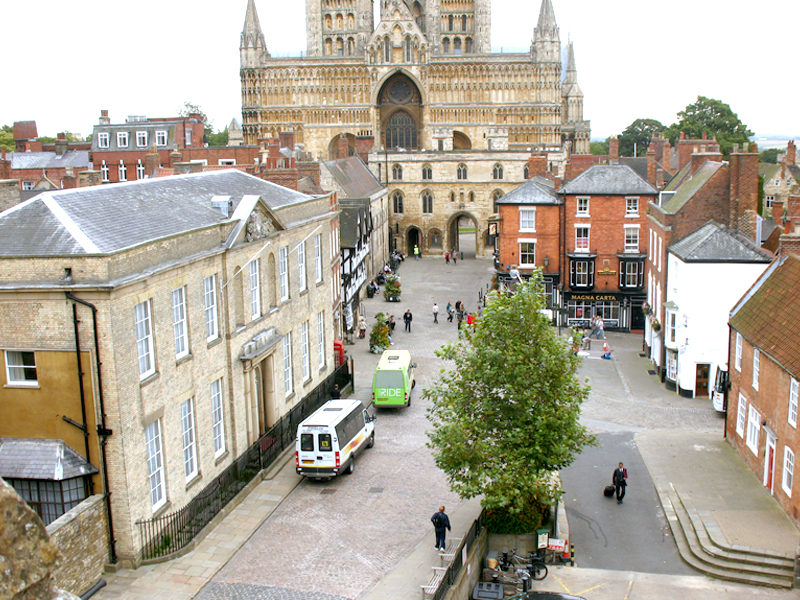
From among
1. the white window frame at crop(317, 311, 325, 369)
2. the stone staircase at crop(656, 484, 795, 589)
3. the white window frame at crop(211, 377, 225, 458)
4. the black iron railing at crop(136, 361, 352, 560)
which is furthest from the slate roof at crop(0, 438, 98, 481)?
the white window frame at crop(317, 311, 325, 369)

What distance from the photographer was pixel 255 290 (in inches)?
959

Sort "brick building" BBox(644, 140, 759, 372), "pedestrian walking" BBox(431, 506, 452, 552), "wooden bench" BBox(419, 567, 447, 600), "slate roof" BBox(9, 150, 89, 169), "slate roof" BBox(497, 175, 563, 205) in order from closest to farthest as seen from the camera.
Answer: "wooden bench" BBox(419, 567, 447, 600)
"pedestrian walking" BBox(431, 506, 452, 552)
"brick building" BBox(644, 140, 759, 372)
"slate roof" BBox(497, 175, 563, 205)
"slate roof" BBox(9, 150, 89, 169)

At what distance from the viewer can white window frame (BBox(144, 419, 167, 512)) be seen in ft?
59.4

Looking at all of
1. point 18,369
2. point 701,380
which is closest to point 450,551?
point 18,369

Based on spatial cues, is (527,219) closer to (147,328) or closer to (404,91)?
(147,328)

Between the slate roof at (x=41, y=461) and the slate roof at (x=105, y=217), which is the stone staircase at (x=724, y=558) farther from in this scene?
the slate roof at (x=105, y=217)

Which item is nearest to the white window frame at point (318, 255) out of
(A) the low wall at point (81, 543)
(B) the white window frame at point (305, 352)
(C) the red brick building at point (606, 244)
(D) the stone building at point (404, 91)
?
(B) the white window frame at point (305, 352)

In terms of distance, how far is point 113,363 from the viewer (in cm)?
1653

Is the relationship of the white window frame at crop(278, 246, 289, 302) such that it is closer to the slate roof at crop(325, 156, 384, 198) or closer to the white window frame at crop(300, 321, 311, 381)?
the white window frame at crop(300, 321, 311, 381)

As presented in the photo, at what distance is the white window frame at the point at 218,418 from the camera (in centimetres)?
2166

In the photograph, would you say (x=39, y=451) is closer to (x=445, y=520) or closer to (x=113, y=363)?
(x=113, y=363)

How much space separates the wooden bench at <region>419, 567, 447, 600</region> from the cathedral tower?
99193 millimetres

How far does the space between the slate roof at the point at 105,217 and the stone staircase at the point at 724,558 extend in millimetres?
14541

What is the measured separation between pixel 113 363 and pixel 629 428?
63.6 feet
